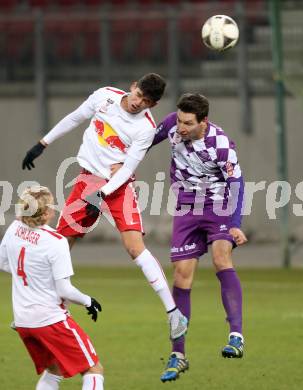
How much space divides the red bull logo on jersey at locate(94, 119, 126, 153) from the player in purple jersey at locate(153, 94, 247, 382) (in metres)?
0.52

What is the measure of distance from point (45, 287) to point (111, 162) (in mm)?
2855

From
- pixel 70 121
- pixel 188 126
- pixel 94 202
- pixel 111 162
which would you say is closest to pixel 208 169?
pixel 188 126

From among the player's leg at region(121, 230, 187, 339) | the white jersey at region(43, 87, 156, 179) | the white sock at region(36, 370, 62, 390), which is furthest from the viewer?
the white jersey at region(43, 87, 156, 179)

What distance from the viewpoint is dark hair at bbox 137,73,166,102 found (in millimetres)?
11625

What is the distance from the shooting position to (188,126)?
36.8 feet

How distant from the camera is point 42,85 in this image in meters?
25.4

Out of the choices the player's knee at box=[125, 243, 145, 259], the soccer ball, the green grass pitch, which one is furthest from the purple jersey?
the green grass pitch

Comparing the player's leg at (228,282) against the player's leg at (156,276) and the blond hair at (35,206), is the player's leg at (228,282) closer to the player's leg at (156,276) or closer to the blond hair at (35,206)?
the player's leg at (156,276)

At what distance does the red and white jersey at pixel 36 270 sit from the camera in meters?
9.30

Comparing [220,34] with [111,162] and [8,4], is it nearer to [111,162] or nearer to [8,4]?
[111,162]

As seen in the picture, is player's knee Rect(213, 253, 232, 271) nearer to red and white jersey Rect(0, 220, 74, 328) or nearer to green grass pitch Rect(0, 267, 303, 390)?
green grass pitch Rect(0, 267, 303, 390)

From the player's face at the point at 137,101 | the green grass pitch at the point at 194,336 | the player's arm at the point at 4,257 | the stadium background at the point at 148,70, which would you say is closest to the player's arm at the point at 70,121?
Answer: the player's face at the point at 137,101

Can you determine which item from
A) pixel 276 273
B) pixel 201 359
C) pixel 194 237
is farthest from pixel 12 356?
pixel 276 273

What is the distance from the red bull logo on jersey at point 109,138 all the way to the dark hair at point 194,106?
3.25ft
